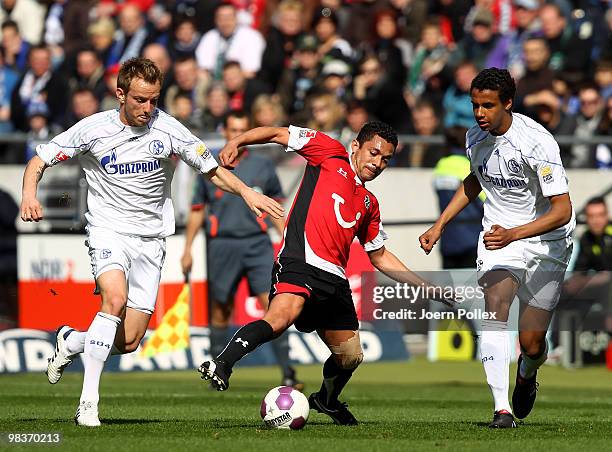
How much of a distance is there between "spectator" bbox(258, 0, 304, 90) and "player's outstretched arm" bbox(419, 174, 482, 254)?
380 inches

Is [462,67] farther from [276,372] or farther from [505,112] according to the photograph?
[505,112]

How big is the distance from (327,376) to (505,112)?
7.74ft

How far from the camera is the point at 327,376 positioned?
11.0 metres

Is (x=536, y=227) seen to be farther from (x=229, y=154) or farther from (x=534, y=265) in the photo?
(x=229, y=154)

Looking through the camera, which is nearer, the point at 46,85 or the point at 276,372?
the point at 276,372

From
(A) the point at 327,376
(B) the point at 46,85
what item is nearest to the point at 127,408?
(A) the point at 327,376

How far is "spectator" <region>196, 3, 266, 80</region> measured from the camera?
20.7 meters

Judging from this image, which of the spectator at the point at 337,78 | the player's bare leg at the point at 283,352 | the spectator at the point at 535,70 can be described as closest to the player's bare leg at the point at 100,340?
the player's bare leg at the point at 283,352

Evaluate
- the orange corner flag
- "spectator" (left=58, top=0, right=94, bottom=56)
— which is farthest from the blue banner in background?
"spectator" (left=58, top=0, right=94, bottom=56)

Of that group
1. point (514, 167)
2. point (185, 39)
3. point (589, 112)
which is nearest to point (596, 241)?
point (589, 112)

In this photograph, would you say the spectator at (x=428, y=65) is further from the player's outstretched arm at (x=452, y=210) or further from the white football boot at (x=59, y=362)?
the white football boot at (x=59, y=362)

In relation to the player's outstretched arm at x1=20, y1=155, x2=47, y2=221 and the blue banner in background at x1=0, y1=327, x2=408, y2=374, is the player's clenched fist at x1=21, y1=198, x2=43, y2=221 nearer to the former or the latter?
the player's outstretched arm at x1=20, y1=155, x2=47, y2=221

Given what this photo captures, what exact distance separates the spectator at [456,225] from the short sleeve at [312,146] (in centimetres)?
602

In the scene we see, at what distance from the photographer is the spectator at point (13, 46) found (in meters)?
23.1
